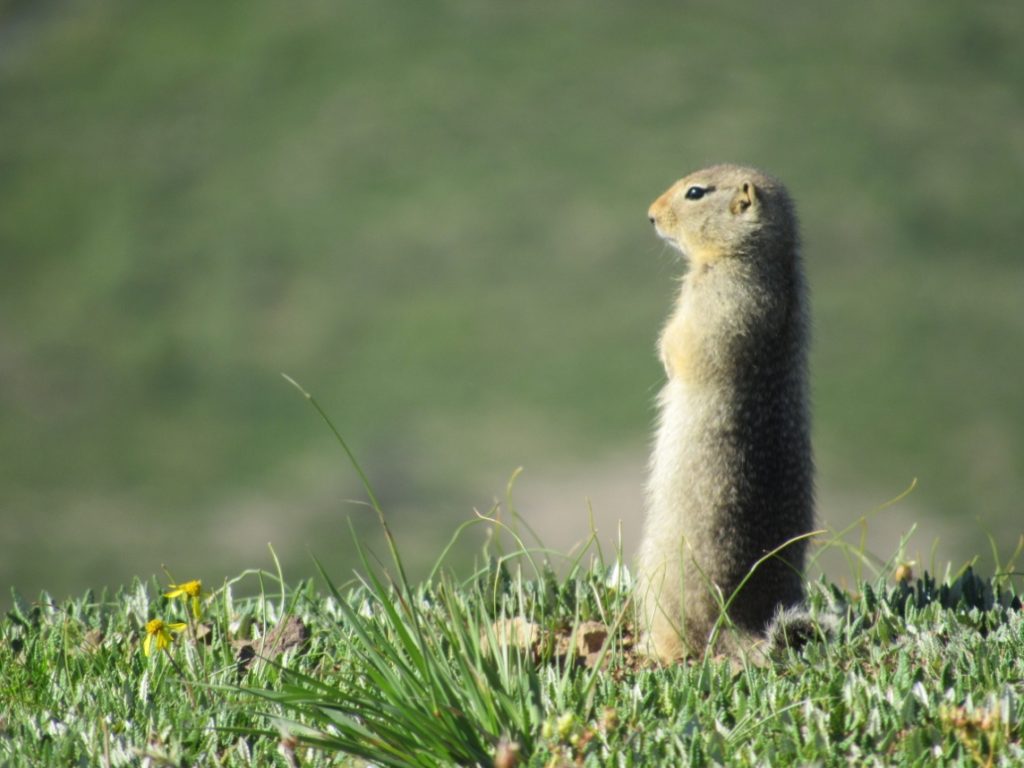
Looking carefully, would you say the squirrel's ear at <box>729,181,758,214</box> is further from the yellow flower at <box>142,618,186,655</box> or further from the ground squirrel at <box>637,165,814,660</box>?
the yellow flower at <box>142,618,186,655</box>

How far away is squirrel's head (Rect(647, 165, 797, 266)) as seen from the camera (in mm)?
6344

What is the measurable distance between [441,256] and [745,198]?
58.9 meters

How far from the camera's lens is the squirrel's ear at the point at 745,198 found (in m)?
6.42

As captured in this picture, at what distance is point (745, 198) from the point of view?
21.1 ft

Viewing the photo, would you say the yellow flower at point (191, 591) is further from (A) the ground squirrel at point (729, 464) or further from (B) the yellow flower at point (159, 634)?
(A) the ground squirrel at point (729, 464)

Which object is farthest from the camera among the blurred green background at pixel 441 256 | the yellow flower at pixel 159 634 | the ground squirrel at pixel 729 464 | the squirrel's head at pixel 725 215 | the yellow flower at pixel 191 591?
the blurred green background at pixel 441 256

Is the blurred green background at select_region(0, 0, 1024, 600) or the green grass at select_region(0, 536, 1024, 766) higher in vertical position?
the blurred green background at select_region(0, 0, 1024, 600)

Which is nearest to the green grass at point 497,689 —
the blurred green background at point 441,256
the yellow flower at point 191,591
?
the yellow flower at point 191,591

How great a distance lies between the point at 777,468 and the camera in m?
5.68

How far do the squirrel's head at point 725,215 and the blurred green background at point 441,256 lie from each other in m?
31.6

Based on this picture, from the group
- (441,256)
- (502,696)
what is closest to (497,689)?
(502,696)

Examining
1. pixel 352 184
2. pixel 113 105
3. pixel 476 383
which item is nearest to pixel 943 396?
pixel 476 383

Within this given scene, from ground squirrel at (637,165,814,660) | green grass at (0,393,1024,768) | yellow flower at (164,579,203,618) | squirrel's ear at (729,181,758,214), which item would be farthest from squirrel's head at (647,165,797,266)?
yellow flower at (164,579,203,618)

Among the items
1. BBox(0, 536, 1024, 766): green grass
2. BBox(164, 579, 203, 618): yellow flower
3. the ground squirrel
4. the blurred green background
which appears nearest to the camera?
BBox(0, 536, 1024, 766): green grass
